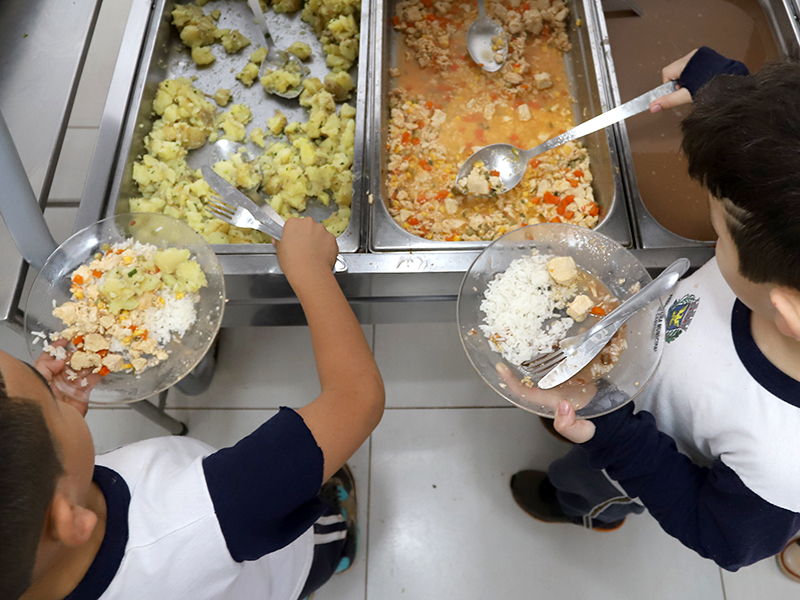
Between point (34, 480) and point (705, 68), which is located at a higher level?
point (705, 68)

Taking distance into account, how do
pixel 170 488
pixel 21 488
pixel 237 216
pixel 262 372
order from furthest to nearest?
pixel 262 372 → pixel 237 216 → pixel 170 488 → pixel 21 488

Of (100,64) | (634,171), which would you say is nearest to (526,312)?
(634,171)

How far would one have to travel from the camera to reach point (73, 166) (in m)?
1.57

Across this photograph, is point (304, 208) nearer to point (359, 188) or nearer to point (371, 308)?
point (359, 188)

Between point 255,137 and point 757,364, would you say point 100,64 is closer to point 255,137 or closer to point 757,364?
point 255,137

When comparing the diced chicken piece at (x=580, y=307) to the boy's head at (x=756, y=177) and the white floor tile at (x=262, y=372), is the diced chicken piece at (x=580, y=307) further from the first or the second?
the white floor tile at (x=262, y=372)

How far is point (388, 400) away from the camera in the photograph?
1.70 metres

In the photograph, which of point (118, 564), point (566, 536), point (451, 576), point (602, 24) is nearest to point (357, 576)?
point (451, 576)

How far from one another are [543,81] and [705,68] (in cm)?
45

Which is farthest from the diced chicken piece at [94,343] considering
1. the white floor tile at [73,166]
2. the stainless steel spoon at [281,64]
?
the stainless steel spoon at [281,64]

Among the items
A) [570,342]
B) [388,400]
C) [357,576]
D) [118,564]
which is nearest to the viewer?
[118,564]

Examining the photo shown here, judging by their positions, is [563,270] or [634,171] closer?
[563,270]

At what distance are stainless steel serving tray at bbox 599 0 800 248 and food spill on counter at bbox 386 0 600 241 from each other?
0.11 m

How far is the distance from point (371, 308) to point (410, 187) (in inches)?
14.0
